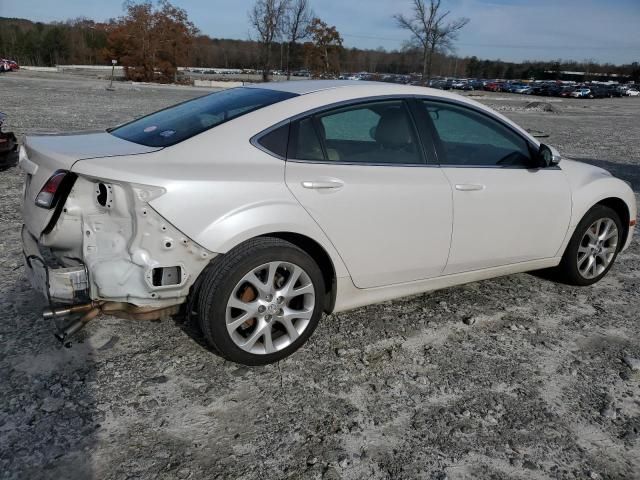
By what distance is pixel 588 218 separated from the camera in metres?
4.40

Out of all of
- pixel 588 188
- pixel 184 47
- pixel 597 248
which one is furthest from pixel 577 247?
pixel 184 47

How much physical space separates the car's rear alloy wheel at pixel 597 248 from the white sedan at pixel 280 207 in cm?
52

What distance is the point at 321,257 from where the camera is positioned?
331 centimetres

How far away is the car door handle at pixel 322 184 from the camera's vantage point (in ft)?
10.1

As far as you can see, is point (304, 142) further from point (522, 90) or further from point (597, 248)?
point (522, 90)

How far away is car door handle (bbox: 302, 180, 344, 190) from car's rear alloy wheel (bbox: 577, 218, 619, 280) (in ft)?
7.92

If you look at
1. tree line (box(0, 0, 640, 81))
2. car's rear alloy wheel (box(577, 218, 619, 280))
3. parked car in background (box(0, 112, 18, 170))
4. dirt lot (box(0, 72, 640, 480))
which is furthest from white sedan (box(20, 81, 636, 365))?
tree line (box(0, 0, 640, 81))

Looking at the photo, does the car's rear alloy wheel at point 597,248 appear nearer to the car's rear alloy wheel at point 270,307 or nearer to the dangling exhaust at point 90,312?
the car's rear alloy wheel at point 270,307

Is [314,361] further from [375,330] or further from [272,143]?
[272,143]

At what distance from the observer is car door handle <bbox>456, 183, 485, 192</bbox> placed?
3623 mm

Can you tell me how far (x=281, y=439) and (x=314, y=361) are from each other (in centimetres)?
75

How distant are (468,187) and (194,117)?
72.5 inches

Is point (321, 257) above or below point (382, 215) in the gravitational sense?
below

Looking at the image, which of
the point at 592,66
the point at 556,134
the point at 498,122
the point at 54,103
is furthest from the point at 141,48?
the point at 592,66
